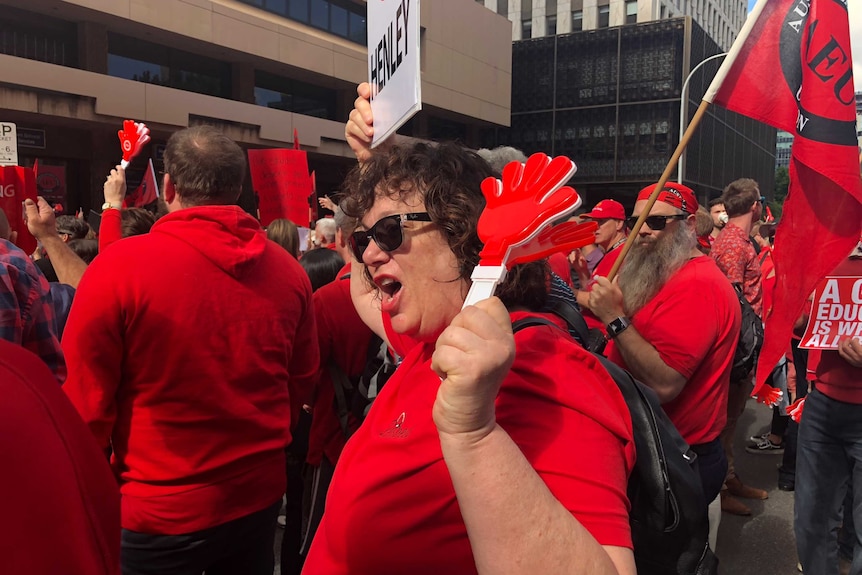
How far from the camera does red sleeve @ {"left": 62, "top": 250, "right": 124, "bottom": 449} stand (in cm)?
191

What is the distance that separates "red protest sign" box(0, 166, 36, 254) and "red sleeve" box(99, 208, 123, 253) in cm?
160

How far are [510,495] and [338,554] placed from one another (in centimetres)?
49

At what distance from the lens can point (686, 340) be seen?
256cm

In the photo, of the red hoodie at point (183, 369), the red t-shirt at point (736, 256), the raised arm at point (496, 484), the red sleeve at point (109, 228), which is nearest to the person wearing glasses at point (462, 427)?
the raised arm at point (496, 484)

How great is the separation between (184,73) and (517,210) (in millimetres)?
19312

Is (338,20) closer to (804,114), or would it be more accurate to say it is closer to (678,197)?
(678,197)

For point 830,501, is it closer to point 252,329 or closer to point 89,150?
point 252,329

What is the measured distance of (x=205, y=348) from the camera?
209 centimetres

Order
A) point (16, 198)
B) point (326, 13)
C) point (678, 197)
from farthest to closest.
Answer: point (326, 13), point (16, 198), point (678, 197)

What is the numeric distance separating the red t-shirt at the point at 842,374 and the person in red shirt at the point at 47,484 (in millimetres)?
3204

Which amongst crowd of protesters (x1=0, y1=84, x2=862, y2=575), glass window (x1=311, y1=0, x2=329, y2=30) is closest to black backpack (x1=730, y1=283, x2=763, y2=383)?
crowd of protesters (x1=0, y1=84, x2=862, y2=575)

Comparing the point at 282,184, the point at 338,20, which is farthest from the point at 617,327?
the point at 338,20

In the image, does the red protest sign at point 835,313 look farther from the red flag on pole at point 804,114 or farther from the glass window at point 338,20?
the glass window at point 338,20

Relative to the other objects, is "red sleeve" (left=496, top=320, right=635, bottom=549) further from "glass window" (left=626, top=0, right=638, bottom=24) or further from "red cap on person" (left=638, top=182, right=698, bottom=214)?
"glass window" (left=626, top=0, right=638, bottom=24)
